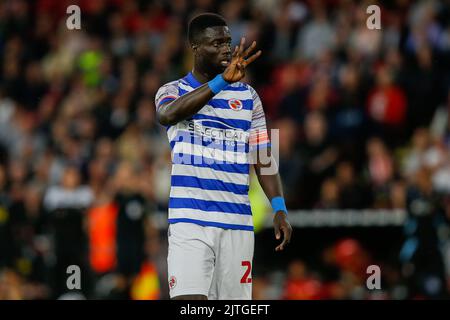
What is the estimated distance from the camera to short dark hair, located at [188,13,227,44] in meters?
7.00

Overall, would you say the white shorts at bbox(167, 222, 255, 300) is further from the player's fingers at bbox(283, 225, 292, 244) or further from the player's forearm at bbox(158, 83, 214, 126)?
the player's forearm at bbox(158, 83, 214, 126)

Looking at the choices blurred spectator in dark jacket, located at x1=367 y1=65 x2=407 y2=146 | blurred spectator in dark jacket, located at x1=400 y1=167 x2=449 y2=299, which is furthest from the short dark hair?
blurred spectator in dark jacket, located at x1=367 y1=65 x2=407 y2=146

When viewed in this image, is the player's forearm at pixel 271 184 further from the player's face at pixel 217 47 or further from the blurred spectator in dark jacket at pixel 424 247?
the blurred spectator in dark jacket at pixel 424 247

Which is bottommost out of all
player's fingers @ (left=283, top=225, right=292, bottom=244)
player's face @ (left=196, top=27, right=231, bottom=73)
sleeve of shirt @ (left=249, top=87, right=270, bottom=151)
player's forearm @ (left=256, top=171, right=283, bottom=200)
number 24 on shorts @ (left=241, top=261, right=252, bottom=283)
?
number 24 on shorts @ (left=241, top=261, right=252, bottom=283)

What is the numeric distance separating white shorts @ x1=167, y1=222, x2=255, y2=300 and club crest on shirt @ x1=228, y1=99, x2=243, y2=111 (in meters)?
0.83

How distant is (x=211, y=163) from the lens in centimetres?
686

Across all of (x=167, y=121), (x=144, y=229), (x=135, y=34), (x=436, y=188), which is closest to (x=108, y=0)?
(x=135, y=34)

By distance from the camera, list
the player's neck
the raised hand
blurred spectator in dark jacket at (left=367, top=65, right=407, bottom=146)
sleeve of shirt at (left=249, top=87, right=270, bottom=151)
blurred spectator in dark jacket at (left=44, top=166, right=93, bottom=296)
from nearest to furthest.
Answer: the raised hand < the player's neck < sleeve of shirt at (left=249, top=87, right=270, bottom=151) < blurred spectator in dark jacket at (left=44, top=166, right=93, bottom=296) < blurred spectator in dark jacket at (left=367, top=65, right=407, bottom=146)

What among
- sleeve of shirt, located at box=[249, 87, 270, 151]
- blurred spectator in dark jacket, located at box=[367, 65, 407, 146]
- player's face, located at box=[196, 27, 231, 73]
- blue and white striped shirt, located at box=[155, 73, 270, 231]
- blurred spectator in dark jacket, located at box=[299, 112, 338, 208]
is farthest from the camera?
blurred spectator in dark jacket, located at box=[367, 65, 407, 146]

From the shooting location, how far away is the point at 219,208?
6.86 m

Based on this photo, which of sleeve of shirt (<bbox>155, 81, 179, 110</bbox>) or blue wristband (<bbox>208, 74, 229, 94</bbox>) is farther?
sleeve of shirt (<bbox>155, 81, 179, 110</bbox>)

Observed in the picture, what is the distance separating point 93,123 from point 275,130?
3.39 m

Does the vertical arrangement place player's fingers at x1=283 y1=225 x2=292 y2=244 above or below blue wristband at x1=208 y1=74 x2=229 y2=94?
below

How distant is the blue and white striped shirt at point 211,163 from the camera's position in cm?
683
